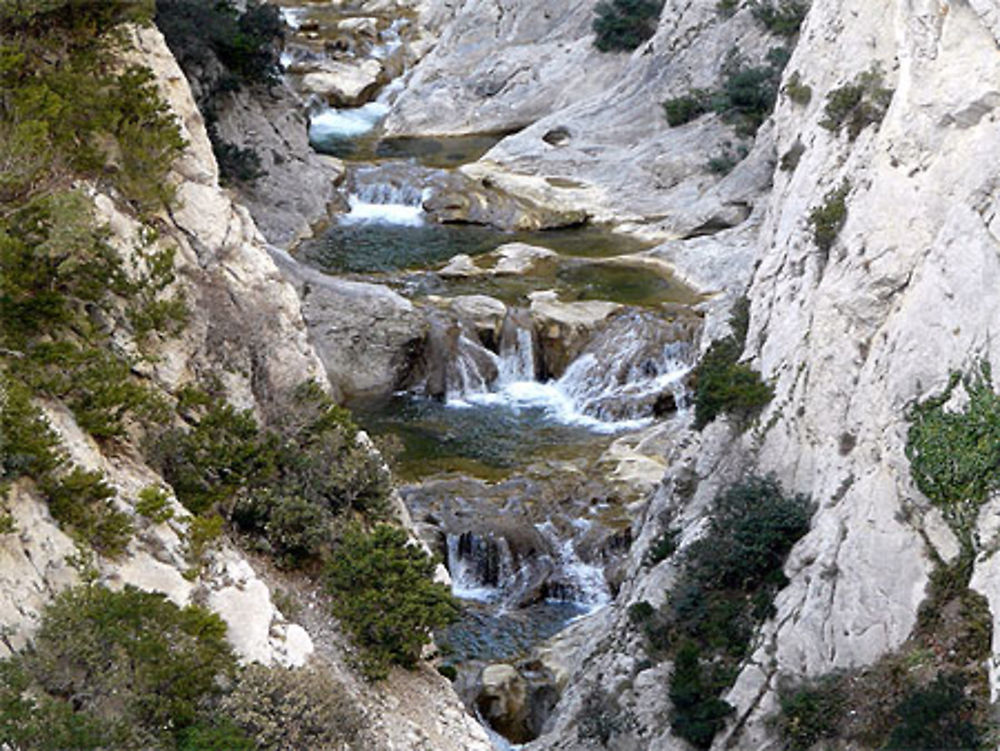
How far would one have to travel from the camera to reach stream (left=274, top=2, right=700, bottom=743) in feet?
77.0

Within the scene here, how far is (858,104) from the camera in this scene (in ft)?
65.4

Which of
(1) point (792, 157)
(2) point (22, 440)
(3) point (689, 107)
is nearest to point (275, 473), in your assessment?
(2) point (22, 440)

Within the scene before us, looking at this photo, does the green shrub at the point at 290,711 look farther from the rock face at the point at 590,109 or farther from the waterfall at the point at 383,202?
the waterfall at the point at 383,202

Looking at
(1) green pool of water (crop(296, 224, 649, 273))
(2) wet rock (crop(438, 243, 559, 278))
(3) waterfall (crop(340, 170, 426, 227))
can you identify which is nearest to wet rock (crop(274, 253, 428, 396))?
(2) wet rock (crop(438, 243, 559, 278))

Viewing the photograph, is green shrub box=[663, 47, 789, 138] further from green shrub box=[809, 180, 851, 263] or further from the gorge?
green shrub box=[809, 180, 851, 263]

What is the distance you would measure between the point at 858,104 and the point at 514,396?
1425 cm

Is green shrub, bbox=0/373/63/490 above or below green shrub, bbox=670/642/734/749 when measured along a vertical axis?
above

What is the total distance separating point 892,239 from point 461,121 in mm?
39823

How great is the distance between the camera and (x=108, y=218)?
1415 centimetres

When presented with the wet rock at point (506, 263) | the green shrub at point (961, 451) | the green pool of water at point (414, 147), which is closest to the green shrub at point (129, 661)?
the green shrub at point (961, 451)

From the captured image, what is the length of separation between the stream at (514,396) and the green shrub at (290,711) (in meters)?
6.77

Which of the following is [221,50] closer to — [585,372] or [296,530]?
[585,372]

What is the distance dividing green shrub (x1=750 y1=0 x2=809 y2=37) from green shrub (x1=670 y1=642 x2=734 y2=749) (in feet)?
106

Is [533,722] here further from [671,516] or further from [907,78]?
[907,78]
